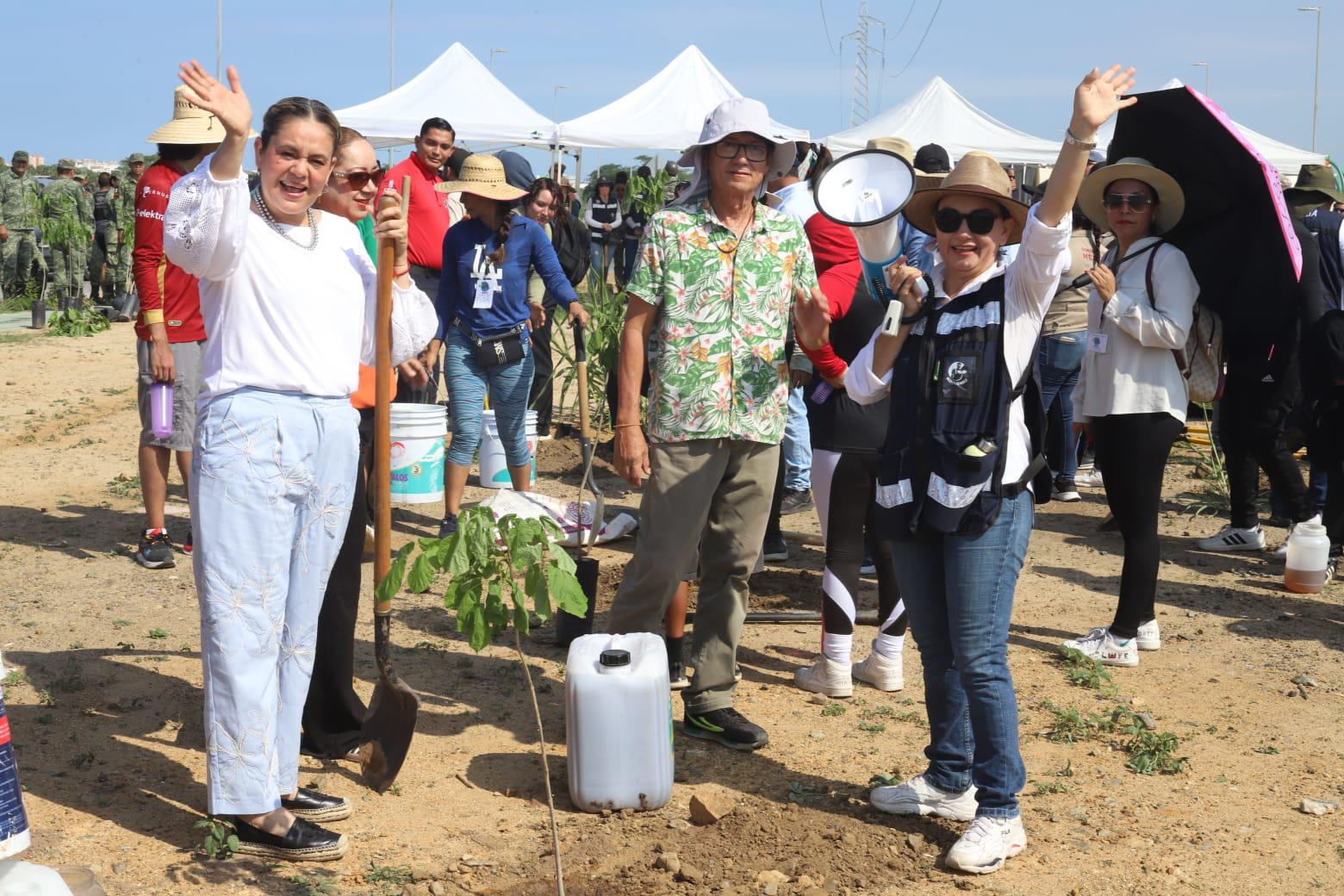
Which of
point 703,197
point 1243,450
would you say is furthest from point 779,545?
point 703,197

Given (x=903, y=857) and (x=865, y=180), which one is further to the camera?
(x=865, y=180)

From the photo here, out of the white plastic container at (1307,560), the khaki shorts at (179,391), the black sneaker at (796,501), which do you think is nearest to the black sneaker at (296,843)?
the khaki shorts at (179,391)

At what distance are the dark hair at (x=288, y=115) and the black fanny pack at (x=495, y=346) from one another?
3.48 meters

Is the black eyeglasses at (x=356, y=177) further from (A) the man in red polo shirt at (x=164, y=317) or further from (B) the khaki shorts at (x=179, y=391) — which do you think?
(B) the khaki shorts at (x=179, y=391)

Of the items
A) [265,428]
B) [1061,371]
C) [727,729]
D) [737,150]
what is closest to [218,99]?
[265,428]

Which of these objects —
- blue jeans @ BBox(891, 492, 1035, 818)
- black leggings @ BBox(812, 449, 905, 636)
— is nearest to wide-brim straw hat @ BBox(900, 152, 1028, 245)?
blue jeans @ BBox(891, 492, 1035, 818)

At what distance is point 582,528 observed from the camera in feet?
19.6

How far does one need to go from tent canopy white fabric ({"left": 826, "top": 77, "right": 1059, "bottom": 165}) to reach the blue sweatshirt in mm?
11956

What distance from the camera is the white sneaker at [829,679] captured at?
5.00 m

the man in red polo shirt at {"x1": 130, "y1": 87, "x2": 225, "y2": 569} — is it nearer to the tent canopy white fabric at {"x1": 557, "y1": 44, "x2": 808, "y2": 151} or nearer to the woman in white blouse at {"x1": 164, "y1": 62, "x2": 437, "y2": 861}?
the woman in white blouse at {"x1": 164, "y1": 62, "x2": 437, "y2": 861}

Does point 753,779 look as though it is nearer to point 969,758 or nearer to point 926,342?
point 969,758

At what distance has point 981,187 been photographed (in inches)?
135

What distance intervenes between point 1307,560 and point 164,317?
566cm

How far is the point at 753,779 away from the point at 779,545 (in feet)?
9.04
